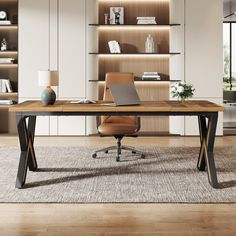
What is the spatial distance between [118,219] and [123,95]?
1.51 metres

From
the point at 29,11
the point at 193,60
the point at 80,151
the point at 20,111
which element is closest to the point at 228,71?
the point at 193,60

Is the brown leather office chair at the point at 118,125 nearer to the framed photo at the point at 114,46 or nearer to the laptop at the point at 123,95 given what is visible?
the laptop at the point at 123,95

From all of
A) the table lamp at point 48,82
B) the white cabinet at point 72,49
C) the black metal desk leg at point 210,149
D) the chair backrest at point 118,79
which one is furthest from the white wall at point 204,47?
the table lamp at point 48,82

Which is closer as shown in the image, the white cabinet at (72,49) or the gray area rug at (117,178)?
the gray area rug at (117,178)

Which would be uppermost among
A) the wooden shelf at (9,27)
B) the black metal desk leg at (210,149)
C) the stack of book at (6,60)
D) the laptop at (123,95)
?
the wooden shelf at (9,27)

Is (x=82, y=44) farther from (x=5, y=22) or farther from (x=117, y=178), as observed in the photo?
(x=117, y=178)

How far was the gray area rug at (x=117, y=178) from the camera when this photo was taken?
13.4 ft

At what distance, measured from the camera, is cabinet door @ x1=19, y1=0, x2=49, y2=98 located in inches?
313

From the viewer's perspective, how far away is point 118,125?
5.66 m

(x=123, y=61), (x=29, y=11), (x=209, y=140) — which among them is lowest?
(x=209, y=140)

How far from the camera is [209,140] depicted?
4.55m

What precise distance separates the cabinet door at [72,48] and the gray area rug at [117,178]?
5.97ft

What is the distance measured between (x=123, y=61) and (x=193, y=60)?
1.10 meters

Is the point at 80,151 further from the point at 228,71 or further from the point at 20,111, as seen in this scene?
the point at 228,71
